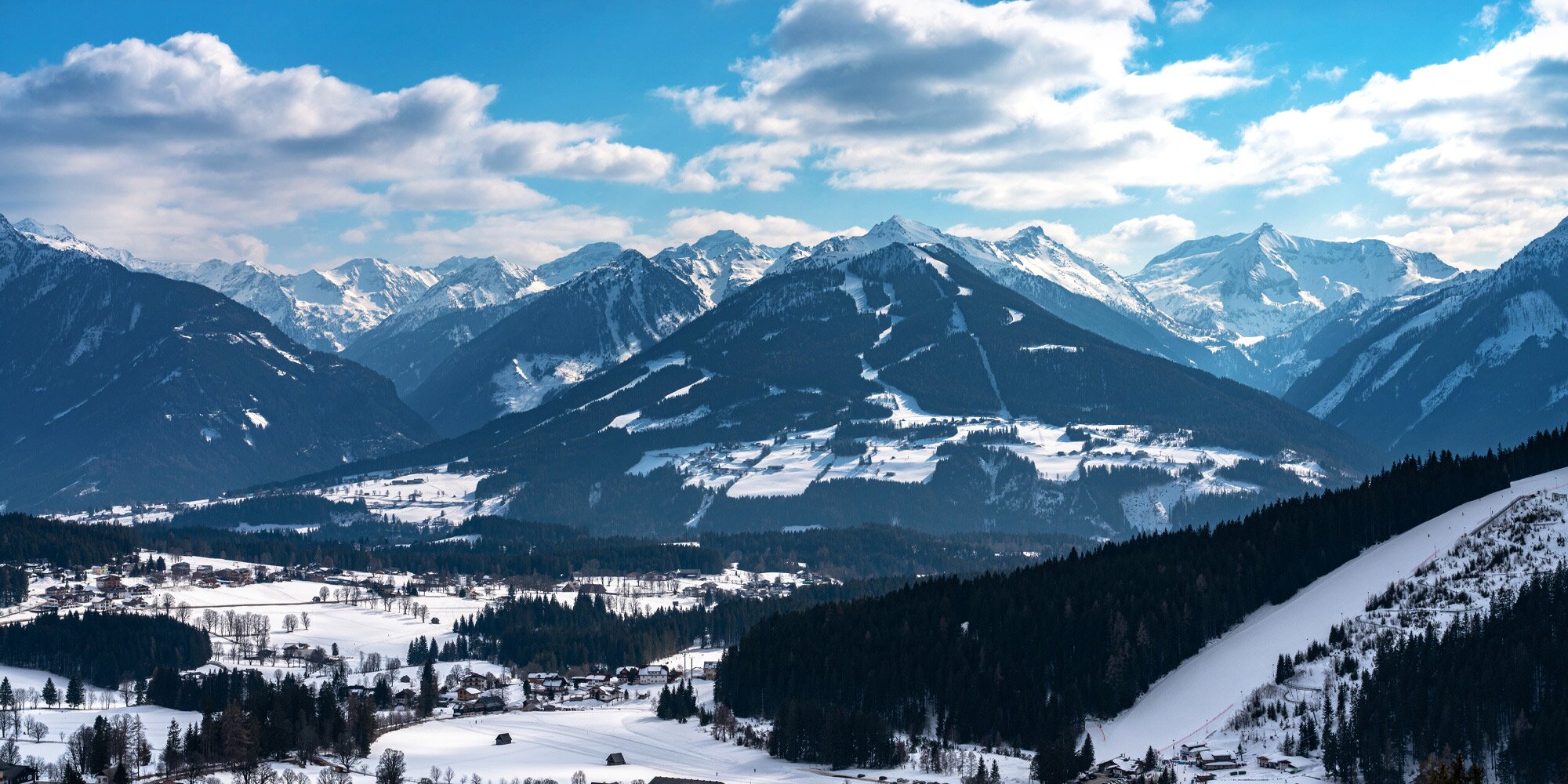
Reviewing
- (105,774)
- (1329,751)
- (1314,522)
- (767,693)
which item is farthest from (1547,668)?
(105,774)

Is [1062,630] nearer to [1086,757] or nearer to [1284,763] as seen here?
[1086,757]

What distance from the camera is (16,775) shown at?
486 ft

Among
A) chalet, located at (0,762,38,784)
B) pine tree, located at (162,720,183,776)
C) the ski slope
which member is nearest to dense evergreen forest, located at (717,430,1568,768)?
the ski slope

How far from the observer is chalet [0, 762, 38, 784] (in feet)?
481

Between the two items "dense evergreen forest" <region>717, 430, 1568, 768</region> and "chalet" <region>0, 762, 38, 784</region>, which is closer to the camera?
"chalet" <region>0, 762, 38, 784</region>

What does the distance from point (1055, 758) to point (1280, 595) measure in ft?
162

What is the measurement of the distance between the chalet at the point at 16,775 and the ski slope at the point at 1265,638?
94000mm

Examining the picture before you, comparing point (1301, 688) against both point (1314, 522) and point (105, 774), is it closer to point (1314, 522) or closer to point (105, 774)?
point (1314, 522)

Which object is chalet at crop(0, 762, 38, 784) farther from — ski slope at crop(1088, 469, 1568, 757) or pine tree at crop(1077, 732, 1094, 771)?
ski slope at crop(1088, 469, 1568, 757)

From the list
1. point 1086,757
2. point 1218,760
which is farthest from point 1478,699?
point 1086,757

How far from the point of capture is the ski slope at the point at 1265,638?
506ft

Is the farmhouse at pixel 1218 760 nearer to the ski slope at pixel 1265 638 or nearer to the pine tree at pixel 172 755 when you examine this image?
the ski slope at pixel 1265 638

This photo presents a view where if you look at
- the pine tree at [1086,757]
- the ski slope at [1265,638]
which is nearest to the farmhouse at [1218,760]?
the ski slope at [1265,638]

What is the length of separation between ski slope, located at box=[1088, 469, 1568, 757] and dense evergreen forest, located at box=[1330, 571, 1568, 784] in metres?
14.2
